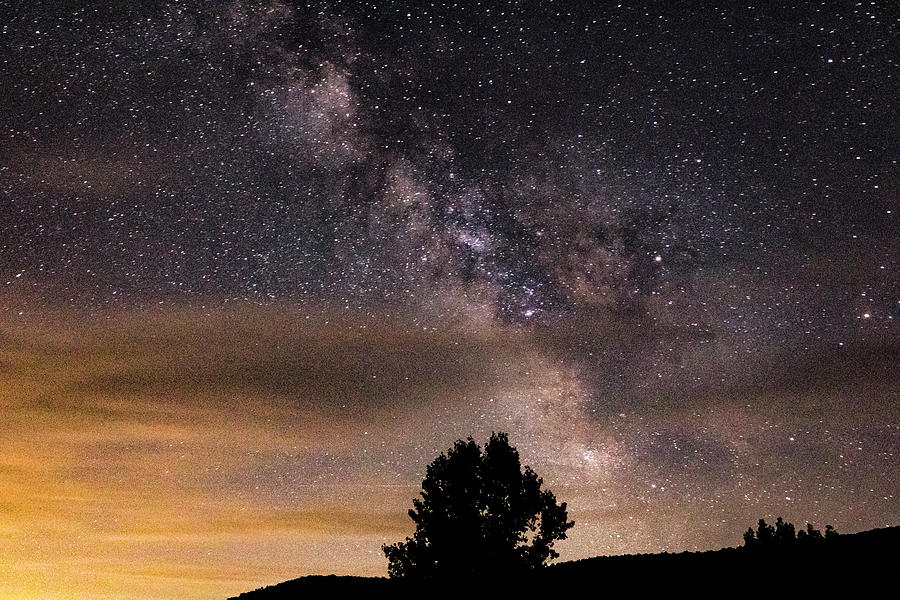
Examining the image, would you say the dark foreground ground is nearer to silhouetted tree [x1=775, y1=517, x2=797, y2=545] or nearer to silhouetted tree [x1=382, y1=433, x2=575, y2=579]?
silhouetted tree [x1=382, y1=433, x2=575, y2=579]

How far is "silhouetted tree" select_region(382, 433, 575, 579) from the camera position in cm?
2867

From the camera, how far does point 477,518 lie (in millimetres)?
30016

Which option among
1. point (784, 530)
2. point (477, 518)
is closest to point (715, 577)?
point (477, 518)

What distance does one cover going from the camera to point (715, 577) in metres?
20.3

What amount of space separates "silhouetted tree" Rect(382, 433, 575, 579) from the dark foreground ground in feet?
5.61

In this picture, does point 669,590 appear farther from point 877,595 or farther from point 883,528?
point 883,528

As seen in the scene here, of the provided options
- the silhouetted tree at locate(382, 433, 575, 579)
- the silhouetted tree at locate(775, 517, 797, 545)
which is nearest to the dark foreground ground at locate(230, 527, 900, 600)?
the silhouetted tree at locate(382, 433, 575, 579)

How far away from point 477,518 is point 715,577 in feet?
38.3

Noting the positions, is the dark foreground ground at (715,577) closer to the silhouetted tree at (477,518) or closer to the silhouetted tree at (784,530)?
the silhouetted tree at (477,518)

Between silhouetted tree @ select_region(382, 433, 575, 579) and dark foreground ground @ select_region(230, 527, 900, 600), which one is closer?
dark foreground ground @ select_region(230, 527, 900, 600)

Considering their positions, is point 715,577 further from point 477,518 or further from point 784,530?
point 784,530

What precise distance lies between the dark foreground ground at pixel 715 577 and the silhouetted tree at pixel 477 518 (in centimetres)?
171

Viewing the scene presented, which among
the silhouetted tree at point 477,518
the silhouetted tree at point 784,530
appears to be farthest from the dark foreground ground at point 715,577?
the silhouetted tree at point 784,530

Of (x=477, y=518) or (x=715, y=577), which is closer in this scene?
(x=715, y=577)
